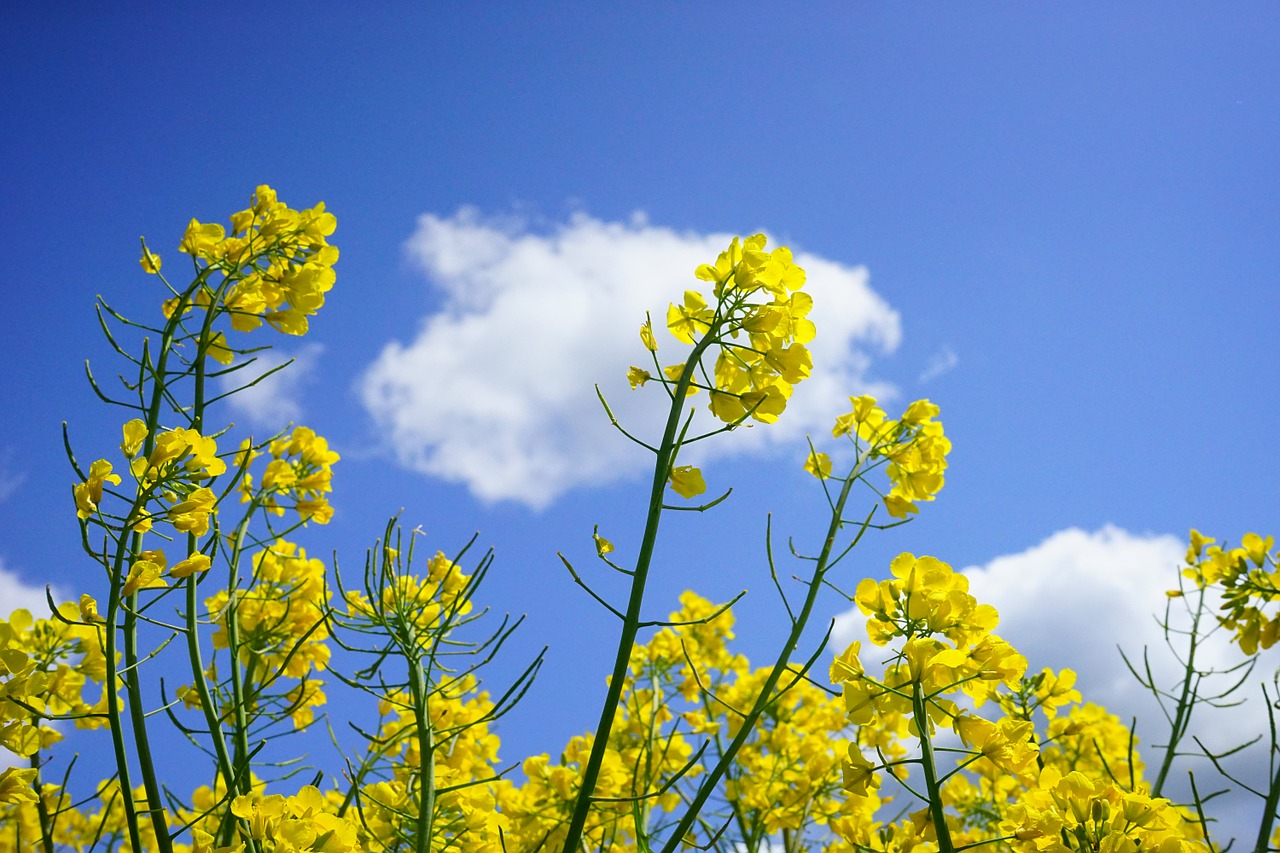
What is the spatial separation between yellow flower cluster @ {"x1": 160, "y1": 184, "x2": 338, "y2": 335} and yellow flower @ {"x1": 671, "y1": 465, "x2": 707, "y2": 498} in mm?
1151

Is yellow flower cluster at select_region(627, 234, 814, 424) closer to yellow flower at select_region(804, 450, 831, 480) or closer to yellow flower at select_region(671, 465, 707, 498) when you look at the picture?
yellow flower at select_region(671, 465, 707, 498)

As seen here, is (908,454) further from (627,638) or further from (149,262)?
(149,262)

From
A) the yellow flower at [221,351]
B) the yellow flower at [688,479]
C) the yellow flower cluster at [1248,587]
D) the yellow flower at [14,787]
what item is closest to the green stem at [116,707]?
the yellow flower at [14,787]

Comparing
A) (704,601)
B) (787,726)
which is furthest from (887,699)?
(704,601)

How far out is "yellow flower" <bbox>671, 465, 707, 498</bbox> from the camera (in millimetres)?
1585

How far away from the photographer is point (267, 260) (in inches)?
85.7

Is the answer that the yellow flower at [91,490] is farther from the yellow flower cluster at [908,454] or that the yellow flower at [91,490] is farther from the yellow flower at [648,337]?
the yellow flower cluster at [908,454]

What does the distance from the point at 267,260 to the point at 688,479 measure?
1299mm

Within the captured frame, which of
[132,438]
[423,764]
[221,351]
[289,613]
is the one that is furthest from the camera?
[289,613]

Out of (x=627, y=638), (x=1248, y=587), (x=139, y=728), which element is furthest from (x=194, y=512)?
(x=1248, y=587)

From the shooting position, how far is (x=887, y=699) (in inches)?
64.6

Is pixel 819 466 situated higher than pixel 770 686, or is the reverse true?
pixel 819 466

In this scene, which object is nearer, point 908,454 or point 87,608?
point 87,608

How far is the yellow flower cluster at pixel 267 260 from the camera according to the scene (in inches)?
80.8
